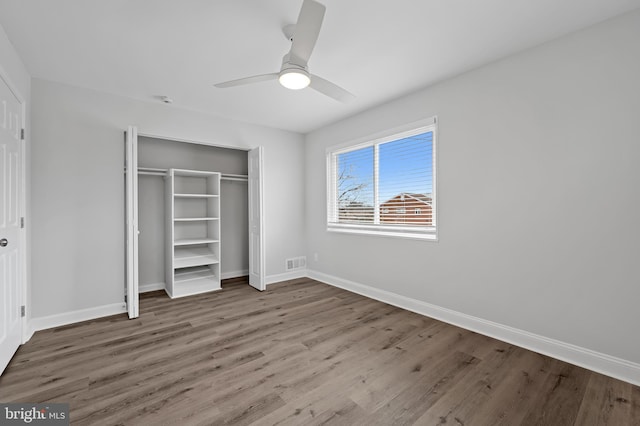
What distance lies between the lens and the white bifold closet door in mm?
3135

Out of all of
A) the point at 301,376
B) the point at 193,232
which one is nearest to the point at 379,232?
the point at 301,376

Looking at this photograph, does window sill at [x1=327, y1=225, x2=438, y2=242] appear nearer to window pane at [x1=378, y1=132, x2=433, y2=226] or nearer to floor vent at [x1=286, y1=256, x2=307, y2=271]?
window pane at [x1=378, y1=132, x2=433, y2=226]

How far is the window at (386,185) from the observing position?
10.9ft

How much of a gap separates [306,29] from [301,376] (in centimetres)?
239

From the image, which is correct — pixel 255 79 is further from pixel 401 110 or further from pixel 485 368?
pixel 485 368

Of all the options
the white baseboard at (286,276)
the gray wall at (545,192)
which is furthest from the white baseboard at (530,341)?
the white baseboard at (286,276)

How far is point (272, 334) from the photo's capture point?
2766 mm

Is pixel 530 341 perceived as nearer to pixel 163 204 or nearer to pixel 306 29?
pixel 306 29

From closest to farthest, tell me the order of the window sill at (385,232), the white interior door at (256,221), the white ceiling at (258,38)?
the white ceiling at (258,38), the window sill at (385,232), the white interior door at (256,221)

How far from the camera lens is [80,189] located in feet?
10.3

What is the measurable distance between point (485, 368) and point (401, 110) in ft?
9.29

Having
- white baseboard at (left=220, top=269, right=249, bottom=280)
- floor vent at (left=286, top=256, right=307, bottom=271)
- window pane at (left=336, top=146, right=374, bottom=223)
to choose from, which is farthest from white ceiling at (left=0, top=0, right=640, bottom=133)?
white baseboard at (left=220, top=269, right=249, bottom=280)

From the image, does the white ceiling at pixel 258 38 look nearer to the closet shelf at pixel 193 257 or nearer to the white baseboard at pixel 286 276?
the closet shelf at pixel 193 257

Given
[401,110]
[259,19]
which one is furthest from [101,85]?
[401,110]
